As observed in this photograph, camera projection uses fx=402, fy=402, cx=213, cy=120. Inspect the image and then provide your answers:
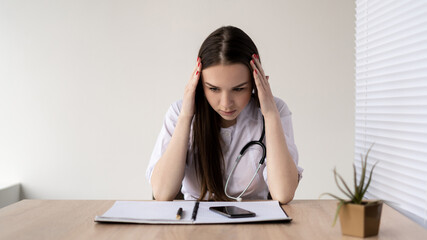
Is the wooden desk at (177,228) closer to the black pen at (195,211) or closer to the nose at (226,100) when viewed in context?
the black pen at (195,211)

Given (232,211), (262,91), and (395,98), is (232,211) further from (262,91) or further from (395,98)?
(395,98)

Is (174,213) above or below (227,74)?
below

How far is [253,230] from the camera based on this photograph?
1.00 metres

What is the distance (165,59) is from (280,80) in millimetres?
877

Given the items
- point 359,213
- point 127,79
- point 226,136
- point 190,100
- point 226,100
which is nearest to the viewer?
point 359,213

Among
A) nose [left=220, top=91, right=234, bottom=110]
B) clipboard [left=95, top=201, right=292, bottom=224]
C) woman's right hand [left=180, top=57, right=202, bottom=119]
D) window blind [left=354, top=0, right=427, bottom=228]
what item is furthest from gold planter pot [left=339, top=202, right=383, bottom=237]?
woman's right hand [left=180, top=57, right=202, bottom=119]

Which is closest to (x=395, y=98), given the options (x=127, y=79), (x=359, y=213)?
(x=359, y=213)

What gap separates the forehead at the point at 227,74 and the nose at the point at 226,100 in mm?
39

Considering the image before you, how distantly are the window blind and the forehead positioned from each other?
0.57 m

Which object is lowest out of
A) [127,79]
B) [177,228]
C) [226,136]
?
[177,228]

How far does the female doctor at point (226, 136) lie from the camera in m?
1.48

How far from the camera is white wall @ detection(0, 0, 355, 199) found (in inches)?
117

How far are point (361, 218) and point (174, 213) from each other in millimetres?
503

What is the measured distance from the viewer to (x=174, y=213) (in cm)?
114
